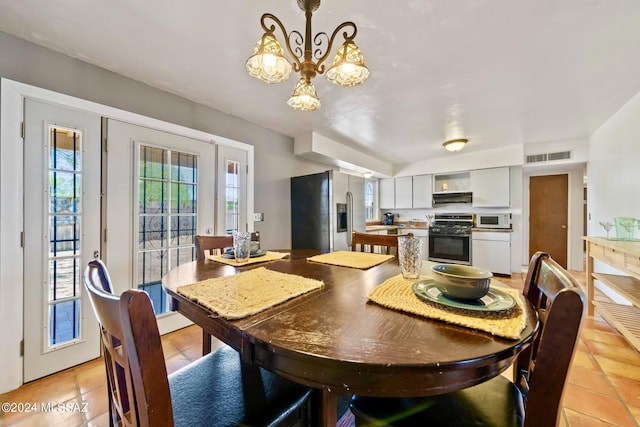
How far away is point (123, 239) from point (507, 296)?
8.45 ft

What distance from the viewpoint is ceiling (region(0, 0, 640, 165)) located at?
1.39m

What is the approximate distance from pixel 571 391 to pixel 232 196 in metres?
3.22

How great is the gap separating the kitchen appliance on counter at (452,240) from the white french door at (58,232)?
481 cm

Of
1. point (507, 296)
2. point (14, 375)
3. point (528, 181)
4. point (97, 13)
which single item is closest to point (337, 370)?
point (507, 296)

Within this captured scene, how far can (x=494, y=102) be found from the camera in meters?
2.53

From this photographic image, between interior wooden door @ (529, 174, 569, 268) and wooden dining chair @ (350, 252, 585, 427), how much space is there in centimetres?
524

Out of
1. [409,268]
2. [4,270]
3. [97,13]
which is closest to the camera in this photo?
[409,268]

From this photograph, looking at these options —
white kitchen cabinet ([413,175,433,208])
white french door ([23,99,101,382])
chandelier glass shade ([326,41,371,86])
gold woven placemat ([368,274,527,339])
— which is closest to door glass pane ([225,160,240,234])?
white french door ([23,99,101,382])

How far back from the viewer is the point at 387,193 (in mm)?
5738

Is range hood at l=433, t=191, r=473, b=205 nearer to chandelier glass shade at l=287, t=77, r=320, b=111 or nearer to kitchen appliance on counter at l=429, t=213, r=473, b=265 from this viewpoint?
kitchen appliance on counter at l=429, t=213, r=473, b=265

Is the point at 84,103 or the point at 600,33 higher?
the point at 600,33

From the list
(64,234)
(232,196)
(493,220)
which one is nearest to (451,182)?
(493,220)

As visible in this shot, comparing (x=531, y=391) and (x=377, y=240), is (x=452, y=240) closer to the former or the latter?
(x=377, y=240)

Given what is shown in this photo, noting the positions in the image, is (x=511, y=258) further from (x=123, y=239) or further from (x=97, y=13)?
(x=97, y=13)
